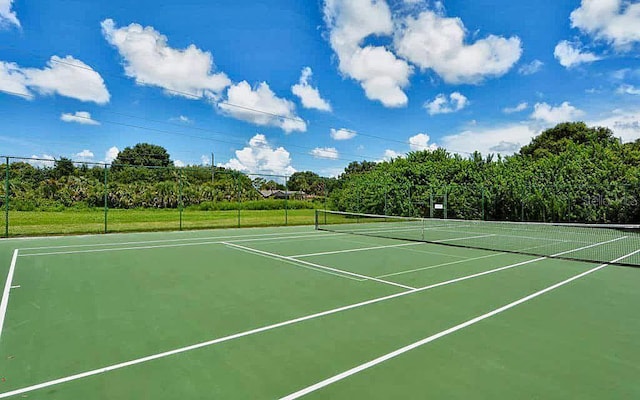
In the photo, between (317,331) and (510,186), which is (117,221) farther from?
(510,186)

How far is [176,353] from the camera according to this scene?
11.6 ft

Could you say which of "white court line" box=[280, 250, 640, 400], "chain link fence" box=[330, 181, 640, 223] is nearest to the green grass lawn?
"chain link fence" box=[330, 181, 640, 223]

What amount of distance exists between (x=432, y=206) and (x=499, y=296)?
791 inches

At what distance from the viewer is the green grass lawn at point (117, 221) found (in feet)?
53.3

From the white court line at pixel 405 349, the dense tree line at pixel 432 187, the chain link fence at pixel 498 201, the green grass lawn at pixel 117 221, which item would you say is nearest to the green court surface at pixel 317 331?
the white court line at pixel 405 349

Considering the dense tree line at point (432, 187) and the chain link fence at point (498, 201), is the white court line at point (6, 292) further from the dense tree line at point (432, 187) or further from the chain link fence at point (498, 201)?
the chain link fence at point (498, 201)

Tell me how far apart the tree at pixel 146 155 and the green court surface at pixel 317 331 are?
253 feet

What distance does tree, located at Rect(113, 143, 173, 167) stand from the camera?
78.4 meters

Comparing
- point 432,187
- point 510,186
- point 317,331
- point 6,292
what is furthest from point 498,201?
point 6,292

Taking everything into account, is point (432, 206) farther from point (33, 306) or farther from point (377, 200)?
point (33, 306)

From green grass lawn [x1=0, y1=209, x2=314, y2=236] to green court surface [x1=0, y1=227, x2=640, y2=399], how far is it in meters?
9.17

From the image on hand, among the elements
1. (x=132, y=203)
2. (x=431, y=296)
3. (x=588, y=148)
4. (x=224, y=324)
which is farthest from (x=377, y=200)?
(x=224, y=324)

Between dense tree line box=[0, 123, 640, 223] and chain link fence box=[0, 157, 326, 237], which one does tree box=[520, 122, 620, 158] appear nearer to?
dense tree line box=[0, 123, 640, 223]

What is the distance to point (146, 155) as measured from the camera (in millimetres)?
79812
